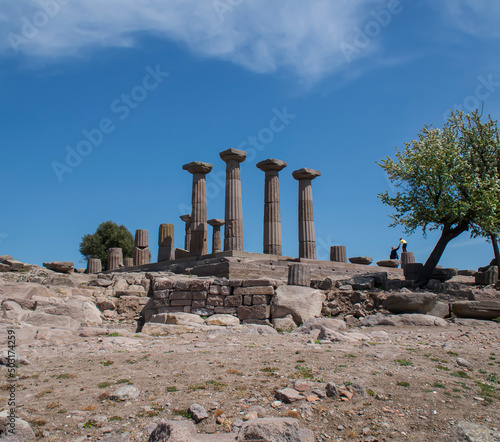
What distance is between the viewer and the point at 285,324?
13562 mm

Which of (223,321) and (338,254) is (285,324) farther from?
(338,254)

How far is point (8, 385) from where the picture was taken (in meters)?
7.69

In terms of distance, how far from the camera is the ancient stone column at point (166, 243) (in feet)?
93.0

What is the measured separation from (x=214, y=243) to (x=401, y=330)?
2009 centimetres

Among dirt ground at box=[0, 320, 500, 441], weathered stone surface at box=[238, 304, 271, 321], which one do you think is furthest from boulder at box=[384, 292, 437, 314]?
weathered stone surface at box=[238, 304, 271, 321]

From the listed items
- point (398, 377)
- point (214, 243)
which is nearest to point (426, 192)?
point (214, 243)

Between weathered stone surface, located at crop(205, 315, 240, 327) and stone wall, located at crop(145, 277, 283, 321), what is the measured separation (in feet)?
3.10

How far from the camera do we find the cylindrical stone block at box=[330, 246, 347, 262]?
27297mm

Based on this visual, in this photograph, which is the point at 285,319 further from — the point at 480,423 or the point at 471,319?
the point at 480,423

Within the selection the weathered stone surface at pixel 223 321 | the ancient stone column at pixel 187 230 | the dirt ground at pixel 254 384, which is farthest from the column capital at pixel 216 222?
the dirt ground at pixel 254 384

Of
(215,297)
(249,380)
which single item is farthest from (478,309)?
(249,380)

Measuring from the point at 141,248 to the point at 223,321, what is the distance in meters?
18.3

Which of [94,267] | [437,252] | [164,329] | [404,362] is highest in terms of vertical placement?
[437,252]

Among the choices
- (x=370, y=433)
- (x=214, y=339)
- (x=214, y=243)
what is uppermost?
(x=214, y=243)
